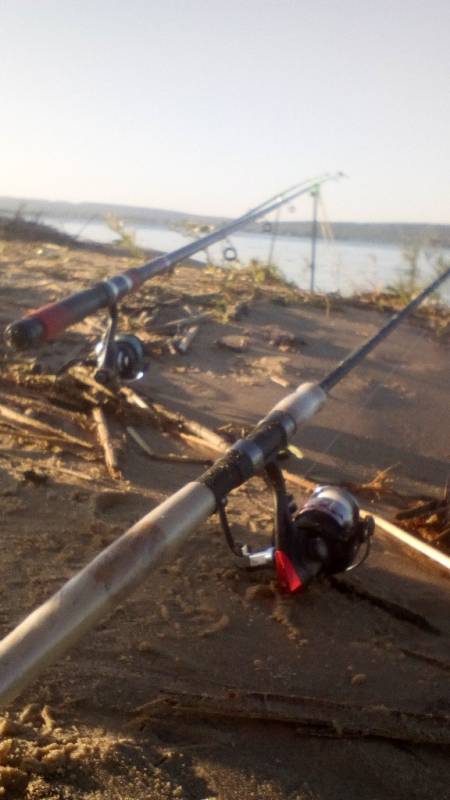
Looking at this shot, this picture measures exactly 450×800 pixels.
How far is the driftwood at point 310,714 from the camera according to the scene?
6.73 ft

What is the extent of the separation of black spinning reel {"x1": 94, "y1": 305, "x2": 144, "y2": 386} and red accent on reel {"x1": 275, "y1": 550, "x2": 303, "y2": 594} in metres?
2.38

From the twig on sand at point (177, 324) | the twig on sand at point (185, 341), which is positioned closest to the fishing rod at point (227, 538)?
the twig on sand at point (185, 341)

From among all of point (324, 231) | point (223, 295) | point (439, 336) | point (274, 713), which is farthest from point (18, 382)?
point (324, 231)

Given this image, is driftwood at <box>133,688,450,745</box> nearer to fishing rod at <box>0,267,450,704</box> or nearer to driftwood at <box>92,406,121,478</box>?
fishing rod at <box>0,267,450,704</box>

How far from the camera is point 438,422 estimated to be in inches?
220

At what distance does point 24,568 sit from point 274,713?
1.05 metres

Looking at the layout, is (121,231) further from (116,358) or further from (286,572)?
(286,572)

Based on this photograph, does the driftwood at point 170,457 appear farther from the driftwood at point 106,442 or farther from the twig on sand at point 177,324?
the twig on sand at point 177,324

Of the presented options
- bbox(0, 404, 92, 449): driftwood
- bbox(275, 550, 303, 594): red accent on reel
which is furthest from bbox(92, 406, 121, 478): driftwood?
bbox(275, 550, 303, 594): red accent on reel

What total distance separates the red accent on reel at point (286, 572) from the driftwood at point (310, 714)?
51cm

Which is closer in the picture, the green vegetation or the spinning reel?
the spinning reel

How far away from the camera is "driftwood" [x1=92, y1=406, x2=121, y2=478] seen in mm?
3755

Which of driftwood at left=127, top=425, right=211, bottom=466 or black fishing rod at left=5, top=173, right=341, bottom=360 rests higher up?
black fishing rod at left=5, top=173, right=341, bottom=360

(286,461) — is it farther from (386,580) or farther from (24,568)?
(24,568)
